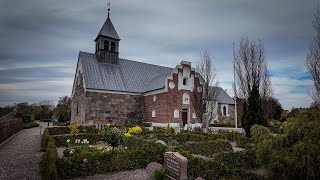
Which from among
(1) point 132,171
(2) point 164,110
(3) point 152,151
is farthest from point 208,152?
(2) point 164,110

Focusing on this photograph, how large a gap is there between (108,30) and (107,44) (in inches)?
73.7

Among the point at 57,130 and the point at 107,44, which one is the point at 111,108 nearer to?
the point at 57,130

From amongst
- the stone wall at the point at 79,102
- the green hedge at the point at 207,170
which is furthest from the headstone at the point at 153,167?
the stone wall at the point at 79,102

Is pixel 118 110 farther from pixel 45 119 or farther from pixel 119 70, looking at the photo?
pixel 45 119

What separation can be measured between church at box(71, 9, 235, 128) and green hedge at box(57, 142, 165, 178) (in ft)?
49.2

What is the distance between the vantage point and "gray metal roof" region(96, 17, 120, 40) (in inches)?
1097

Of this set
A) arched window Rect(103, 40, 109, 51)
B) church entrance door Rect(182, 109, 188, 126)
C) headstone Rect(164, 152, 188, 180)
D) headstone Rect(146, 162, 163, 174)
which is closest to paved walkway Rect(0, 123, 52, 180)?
headstone Rect(146, 162, 163, 174)

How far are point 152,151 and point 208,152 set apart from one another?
11.8 ft

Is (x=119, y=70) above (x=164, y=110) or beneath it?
above

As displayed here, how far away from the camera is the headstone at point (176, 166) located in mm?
6805

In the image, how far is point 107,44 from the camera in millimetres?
28312

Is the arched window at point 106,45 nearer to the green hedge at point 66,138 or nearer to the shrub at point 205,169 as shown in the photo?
the green hedge at point 66,138

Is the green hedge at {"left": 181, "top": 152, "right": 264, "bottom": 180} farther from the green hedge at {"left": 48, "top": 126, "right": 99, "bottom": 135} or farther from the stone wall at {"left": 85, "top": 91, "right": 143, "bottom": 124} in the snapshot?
the stone wall at {"left": 85, "top": 91, "right": 143, "bottom": 124}

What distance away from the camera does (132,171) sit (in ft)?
26.0
